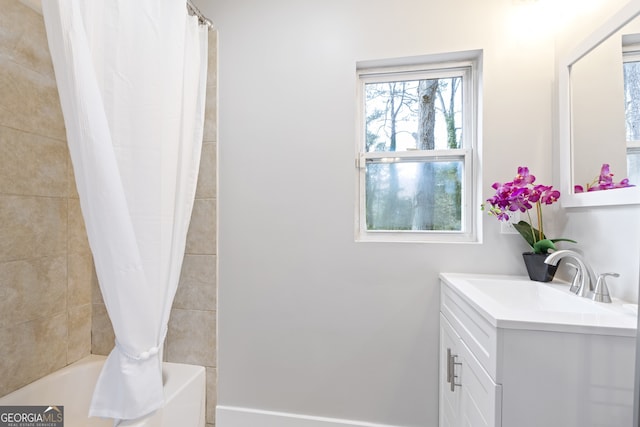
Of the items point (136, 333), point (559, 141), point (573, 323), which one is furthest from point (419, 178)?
point (136, 333)

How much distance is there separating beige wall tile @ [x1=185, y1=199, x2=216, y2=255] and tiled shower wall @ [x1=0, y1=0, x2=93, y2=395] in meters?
0.56

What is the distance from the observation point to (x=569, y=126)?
1316 mm

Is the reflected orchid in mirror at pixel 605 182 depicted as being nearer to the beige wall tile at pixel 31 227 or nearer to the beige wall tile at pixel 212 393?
the beige wall tile at pixel 212 393

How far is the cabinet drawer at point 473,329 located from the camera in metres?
0.84

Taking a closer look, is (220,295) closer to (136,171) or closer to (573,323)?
(136,171)

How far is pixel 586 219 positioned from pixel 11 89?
7.84 ft

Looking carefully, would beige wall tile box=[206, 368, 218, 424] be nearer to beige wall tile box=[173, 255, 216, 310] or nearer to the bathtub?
the bathtub

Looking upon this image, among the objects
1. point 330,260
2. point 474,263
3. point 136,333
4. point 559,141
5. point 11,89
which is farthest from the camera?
point 330,260

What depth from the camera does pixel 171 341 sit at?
1555 millimetres

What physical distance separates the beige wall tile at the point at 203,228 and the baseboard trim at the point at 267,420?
0.93 metres

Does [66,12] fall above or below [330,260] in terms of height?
above

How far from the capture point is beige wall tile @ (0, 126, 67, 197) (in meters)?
1.18

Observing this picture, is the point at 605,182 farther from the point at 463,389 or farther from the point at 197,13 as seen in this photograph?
the point at 197,13

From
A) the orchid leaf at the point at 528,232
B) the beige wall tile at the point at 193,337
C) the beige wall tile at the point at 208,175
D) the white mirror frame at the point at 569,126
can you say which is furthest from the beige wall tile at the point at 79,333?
the white mirror frame at the point at 569,126
